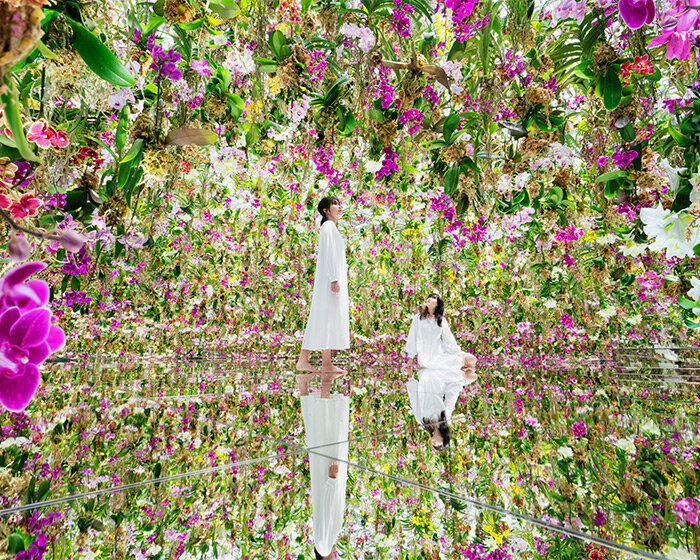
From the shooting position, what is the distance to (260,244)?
4.96m

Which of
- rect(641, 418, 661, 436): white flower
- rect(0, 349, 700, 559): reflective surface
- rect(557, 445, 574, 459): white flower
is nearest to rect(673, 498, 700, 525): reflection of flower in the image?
rect(0, 349, 700, 559): reflective surface

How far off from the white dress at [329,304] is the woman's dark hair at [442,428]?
168 centimetres

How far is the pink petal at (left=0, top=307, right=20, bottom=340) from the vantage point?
1.08ft

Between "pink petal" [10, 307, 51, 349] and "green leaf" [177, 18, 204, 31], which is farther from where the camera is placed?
"green leaf" [177, 18, 204, 31]

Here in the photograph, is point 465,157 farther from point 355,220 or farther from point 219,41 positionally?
point 355,220

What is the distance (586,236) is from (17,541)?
4.13 meters

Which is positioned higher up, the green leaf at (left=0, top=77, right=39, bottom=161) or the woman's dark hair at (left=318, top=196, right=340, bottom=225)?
the woman's dark hair at (left=318, top=196, right=340, bottom=225)

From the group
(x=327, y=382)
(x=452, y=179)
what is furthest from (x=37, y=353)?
(x=327, y=382)

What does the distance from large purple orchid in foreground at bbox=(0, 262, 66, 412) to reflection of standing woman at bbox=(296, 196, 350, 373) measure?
2.86 meters

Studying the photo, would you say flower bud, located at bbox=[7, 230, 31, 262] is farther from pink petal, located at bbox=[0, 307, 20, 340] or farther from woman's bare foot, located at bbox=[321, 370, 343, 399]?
woman's bare foot, located at bbox=[321, 370, 343, 399]

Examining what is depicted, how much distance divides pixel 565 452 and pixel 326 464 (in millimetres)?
689

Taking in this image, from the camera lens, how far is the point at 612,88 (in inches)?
55.7

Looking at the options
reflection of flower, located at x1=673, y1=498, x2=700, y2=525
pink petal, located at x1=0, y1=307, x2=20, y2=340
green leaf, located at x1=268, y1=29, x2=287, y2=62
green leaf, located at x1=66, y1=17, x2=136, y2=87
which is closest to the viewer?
pink petal, located at x1=0, y1=307, x2=20, y2=340

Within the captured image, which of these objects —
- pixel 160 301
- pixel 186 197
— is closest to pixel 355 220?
pixel 186 197
